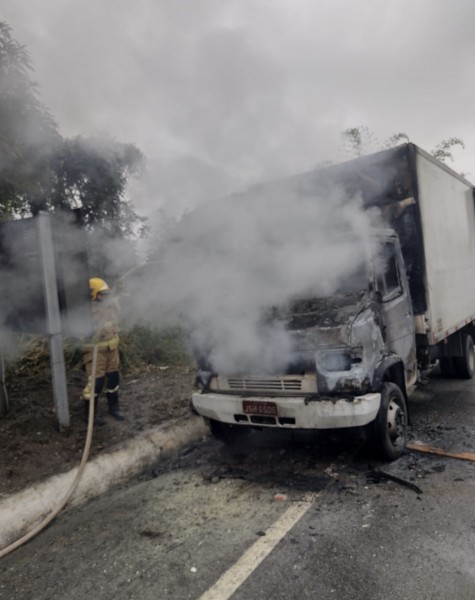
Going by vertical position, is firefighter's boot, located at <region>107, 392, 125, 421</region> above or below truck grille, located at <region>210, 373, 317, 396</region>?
below

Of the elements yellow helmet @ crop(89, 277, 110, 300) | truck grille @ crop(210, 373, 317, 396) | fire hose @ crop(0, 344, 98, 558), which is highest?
→ yellow helmet @ crop(89, 277, 110, 300)

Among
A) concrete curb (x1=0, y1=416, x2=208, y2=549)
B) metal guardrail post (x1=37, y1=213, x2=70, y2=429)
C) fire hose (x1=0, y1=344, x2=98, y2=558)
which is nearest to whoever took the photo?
fire hose (x1=0, y1=344, x2=98, y2=558)

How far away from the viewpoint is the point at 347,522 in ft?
9.66

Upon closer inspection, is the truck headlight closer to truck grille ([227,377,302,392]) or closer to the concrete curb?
truck grille ([227,377,302,392])

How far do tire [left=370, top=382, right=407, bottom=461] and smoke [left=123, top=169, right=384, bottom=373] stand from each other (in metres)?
0.92

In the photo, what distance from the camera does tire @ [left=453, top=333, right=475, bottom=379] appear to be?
21.0 feet

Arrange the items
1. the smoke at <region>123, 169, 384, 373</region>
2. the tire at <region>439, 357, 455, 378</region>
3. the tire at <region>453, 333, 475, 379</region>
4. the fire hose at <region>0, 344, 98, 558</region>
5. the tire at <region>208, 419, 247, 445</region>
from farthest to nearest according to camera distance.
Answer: the tire at <region>439, 357, 455, 378</region>
the tire at <region>453, 333, 475, 379</region>
the tire at <region>208, 419, 247, 445</region>
the smoke at <region>123, 169, 384, 373</region>
the fire hose at <region>0, 344, 98, 558</region>

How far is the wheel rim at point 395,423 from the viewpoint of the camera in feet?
12.5

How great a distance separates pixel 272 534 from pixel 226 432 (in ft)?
5.51

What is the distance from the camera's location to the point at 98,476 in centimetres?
392

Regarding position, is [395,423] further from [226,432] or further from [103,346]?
[103,346]

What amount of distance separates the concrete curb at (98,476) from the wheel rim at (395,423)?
7.46 ft

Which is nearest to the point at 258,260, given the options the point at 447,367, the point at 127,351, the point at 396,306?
the point at 396,306

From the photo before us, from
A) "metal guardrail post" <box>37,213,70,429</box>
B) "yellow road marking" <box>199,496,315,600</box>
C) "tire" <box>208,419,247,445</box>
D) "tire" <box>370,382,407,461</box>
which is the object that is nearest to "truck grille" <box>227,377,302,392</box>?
"tire" <box>208,419,247,445</box>
